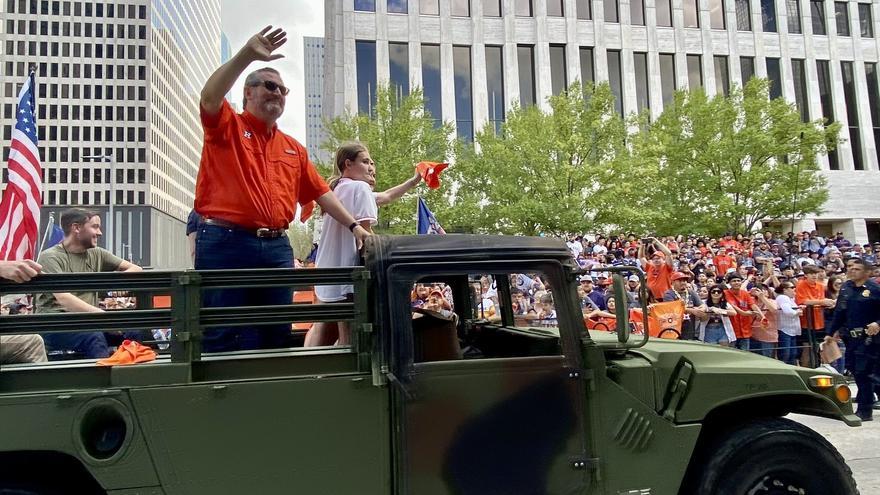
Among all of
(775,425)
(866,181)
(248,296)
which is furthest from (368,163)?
(866,181)

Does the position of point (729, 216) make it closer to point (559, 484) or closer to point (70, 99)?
point (559, 484)

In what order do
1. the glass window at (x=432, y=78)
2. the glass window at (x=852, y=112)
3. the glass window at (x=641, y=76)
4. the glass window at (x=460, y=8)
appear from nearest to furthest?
the glass window at (x=432, y=78), the glass window at (x=460, y=8), the glass window at (x=641, y=76), the glass window at (x=852, y=112)

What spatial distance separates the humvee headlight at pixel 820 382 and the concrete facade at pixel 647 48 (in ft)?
104

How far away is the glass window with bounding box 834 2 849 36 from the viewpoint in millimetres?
41562

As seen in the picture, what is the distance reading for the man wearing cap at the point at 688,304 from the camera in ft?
33.2

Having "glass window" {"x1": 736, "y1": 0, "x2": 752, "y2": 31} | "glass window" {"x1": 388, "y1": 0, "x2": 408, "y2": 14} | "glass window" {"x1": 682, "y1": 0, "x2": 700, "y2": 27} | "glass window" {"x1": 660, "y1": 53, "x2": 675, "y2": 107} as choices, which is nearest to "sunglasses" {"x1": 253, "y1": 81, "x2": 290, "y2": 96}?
"glass window" {"x1": 388, "y1": 0, "x2": 408, "y2": 14}

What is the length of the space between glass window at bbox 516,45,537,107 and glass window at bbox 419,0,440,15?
5.21 m

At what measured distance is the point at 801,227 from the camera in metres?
37.5

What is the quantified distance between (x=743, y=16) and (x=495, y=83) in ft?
56.2

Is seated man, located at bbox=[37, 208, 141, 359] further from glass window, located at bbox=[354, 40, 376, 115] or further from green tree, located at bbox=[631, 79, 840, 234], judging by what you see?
glass window, located at bbox=[354, 40, 376, 115]

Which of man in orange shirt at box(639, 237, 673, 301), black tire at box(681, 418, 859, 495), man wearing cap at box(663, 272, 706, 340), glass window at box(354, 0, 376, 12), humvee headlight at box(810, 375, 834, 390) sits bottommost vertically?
black tire at box(681, 418, 859, 495)

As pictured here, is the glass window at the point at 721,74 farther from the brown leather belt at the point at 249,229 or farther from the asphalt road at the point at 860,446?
the brown leather belt at the point at 249,229

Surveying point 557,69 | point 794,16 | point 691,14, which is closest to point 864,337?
point 557,69

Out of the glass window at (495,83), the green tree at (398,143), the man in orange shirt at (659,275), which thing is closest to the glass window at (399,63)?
the glass window at (495,83)
